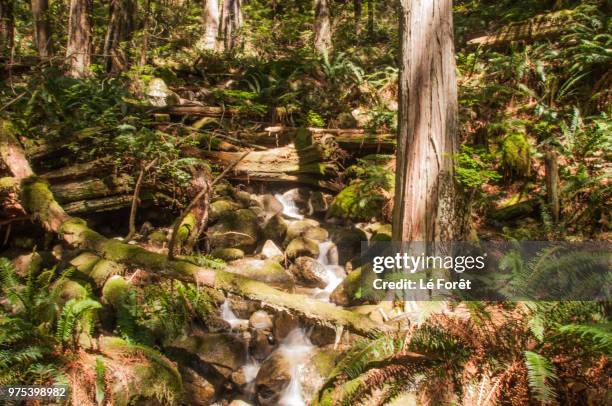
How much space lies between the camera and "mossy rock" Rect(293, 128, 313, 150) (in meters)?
8.35

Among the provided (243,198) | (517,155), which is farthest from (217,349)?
(517,155)

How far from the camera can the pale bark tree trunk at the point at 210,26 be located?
14.0 m

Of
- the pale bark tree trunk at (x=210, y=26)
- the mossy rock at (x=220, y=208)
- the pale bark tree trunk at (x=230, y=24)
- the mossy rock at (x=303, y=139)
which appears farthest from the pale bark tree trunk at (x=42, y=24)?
the mossy rock at (x=303, y=139)

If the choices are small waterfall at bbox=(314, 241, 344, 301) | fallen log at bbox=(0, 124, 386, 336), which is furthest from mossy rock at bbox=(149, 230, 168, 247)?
small waterfall at bbox=(314, 241, 344, 301)

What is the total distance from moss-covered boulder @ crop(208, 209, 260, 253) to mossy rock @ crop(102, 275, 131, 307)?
1.73 meters

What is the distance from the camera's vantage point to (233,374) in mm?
5164

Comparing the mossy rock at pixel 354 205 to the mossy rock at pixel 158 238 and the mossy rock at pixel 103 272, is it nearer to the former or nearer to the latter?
the mossy rock at pixel 158 238

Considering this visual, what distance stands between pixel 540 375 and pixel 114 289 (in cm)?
469

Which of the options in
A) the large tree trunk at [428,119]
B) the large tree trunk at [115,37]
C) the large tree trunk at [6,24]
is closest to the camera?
the large tree trunk at [428,119]

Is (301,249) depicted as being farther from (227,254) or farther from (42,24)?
(42,24)

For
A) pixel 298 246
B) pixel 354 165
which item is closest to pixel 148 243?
pixel 298 246

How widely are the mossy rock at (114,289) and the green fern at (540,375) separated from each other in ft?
14.1

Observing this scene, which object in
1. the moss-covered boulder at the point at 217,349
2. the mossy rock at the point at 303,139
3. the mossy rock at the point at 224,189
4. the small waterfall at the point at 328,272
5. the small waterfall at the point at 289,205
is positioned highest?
the mossy rock at the point at 303,139

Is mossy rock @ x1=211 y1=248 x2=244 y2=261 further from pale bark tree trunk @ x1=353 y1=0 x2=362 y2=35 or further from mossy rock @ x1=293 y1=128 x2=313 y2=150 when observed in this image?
pale bark tree trunk @ x1=353 y1=0 x2=362 y2=35
